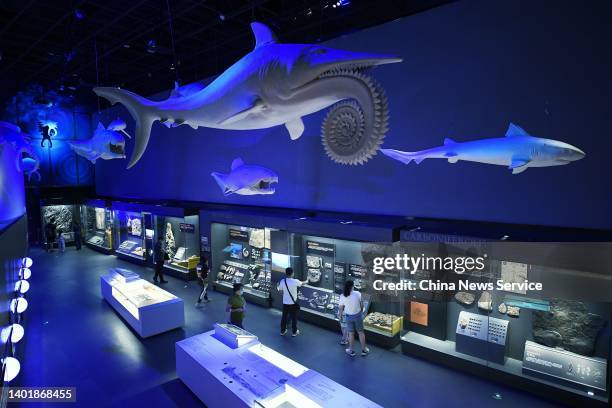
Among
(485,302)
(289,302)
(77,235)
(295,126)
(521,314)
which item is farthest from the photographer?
(77,235)

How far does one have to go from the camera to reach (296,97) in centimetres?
200

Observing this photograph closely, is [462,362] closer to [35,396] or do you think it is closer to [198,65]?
[35,396]

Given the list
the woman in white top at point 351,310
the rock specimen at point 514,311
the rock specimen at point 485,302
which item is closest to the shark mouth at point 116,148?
the woman in white top at point 351,310

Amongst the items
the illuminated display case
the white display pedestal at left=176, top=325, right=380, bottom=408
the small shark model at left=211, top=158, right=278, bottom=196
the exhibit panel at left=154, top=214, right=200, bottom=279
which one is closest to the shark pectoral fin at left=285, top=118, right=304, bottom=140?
the small shark model at left=211, top=158, right=278, bottom=196

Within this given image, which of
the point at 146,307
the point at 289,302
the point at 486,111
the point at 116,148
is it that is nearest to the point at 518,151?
the point at 486,111

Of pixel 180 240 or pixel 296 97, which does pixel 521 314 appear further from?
pixel 180 240

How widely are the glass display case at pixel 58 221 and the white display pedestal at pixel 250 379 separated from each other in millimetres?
15979

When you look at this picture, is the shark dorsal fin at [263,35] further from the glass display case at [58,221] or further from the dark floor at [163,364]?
the glass display case at [58,221]

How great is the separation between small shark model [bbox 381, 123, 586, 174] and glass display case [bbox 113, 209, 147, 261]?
1365 cm

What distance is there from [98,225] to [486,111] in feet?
63.9

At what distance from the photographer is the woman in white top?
720 cm

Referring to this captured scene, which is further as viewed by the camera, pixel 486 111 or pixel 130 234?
pixel 130 234

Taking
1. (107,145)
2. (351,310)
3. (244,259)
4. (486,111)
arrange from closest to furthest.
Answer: (107,145) → (486,111) → (351,310) → (244,259)

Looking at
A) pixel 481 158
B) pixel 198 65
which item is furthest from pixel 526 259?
pixel 198 65
